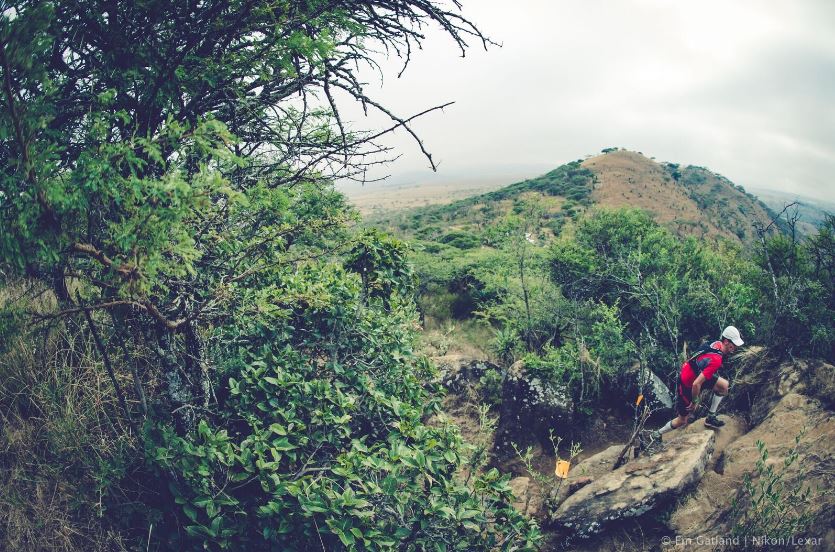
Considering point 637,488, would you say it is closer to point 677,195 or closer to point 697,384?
point 697,384

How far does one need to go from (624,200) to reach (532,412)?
39.5m

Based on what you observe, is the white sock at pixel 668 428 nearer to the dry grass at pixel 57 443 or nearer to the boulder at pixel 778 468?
the boulder at pixel 778 468

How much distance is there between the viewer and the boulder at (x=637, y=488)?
5129 millimetres

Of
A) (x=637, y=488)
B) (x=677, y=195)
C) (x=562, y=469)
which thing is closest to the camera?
(x=637, y=488)

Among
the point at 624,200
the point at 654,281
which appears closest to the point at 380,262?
the point at 654,281

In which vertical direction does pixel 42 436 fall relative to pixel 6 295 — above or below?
below

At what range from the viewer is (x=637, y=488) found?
209 inches

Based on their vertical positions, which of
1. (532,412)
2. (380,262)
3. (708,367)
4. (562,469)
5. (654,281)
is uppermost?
(380,262)

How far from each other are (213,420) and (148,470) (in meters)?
0.60

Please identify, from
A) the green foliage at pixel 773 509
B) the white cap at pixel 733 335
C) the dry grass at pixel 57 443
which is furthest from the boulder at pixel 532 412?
the dry grass at pixel 57 443

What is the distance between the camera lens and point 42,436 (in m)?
3.96

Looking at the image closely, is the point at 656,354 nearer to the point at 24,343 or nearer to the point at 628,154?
the point at 24,343

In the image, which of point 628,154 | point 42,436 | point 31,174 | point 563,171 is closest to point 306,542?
point 42,436

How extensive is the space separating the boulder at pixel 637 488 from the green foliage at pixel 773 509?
0.62 m
